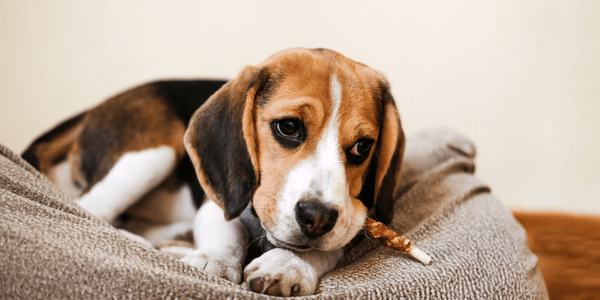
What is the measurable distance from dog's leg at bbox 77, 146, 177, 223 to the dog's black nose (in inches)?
48.4

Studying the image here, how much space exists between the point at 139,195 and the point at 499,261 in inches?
75.4

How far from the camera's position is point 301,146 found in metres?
1.66

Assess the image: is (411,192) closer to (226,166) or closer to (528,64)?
(226,166)

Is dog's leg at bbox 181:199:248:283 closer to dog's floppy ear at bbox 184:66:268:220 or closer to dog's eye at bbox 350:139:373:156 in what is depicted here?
dog's floppy ear at bbox 184:66:268:220

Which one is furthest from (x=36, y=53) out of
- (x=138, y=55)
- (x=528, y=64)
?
(x=528, y=64)

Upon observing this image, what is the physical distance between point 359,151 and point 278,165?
0.38m

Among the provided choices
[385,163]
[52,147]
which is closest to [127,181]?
[52,147]

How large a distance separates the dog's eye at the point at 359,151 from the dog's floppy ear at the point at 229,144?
41 centimetres

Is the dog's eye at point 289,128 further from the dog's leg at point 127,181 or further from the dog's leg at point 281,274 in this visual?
the dog's leg at point 127,181

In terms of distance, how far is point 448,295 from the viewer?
1.48 metres

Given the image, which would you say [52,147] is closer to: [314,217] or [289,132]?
[289,132]

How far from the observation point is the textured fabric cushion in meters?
1.17

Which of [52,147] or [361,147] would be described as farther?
[52,147]

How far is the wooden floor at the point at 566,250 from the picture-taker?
129 inches
